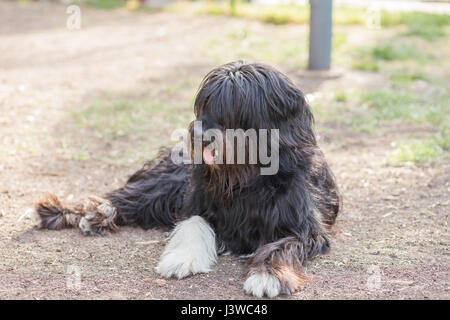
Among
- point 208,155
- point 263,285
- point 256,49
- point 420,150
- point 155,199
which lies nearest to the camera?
point 263,285

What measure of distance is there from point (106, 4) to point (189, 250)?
1162 cm

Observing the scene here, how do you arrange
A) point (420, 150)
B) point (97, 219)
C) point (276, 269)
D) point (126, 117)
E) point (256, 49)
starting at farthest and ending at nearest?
point (256, 49)
point (126, 117)
point (420, 150)
point (97, 219)
point (276, 269)

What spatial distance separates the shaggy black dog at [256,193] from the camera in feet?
14.3

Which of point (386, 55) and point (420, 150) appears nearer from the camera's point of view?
point (420, 150)

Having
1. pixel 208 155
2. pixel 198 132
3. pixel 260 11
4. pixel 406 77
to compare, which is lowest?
pixel 406 77

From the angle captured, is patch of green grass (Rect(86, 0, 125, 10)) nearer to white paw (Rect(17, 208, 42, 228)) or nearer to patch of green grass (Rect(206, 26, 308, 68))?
patch of green grass (Rect(206, 26, 308, 68))

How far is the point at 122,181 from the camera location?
6.50 metres

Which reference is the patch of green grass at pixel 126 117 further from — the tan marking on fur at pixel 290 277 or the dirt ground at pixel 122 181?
the tan marking on fur at pixel 290 277

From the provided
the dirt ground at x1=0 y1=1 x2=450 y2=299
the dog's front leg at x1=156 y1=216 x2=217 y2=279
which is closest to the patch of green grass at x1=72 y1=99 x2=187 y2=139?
the dirt ground at x1=0 y1=1 x2=450 y2=299

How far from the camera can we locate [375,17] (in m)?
12.1

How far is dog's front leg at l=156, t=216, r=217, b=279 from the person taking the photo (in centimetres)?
441

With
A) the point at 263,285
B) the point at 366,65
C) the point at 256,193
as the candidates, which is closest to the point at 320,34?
the point at 366,65

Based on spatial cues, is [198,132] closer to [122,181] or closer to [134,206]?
[134,206]

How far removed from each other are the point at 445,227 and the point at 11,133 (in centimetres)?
480
